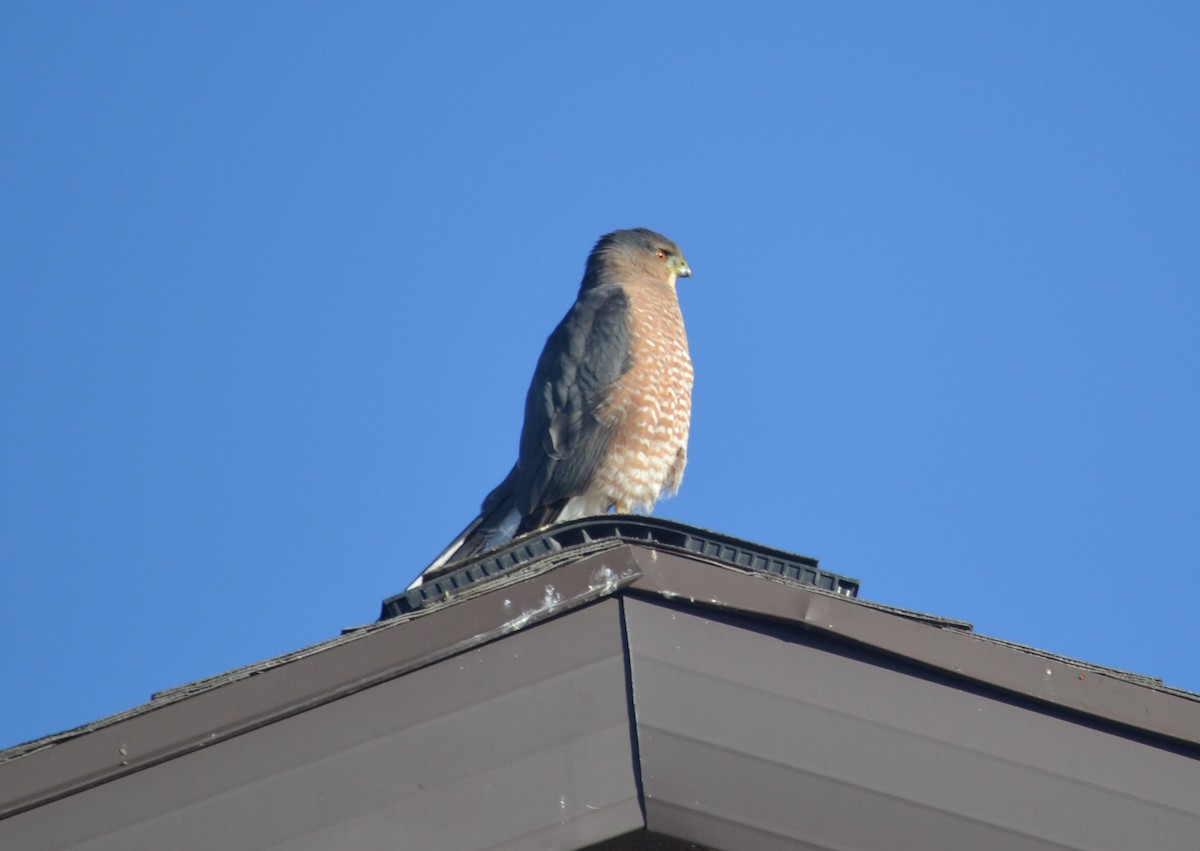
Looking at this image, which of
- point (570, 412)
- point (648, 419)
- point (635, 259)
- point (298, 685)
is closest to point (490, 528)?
point (570, 412)

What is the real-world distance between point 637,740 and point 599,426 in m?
4.66

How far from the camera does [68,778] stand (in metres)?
2.49

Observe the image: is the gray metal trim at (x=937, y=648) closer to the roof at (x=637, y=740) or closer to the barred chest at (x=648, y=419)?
the roof at (x=637, y=740)

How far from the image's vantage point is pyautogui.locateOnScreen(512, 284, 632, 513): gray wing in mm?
7023

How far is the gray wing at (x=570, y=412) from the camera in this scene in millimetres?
7023

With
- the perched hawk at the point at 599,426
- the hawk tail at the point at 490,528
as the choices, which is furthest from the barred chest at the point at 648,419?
the hawk tail at the point at 490,528

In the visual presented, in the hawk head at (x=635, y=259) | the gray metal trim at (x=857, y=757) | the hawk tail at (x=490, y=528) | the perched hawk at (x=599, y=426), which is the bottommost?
the gray metal trim at (x=857, y=757)

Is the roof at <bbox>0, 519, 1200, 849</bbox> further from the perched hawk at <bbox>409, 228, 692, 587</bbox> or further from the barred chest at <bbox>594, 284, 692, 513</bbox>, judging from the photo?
the barred chest at <bbox>594, 284, 692, 513</bbox>

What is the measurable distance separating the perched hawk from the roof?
414 centimetres

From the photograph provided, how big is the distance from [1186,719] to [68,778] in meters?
1.84

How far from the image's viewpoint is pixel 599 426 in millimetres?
7078

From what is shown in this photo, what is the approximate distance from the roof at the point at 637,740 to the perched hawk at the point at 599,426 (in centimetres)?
414

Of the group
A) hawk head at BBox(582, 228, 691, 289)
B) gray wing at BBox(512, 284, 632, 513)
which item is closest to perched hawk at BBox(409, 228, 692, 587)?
gray wing at BBox(512, 284, 632, 513)

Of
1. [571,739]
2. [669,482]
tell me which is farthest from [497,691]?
[669,482]
